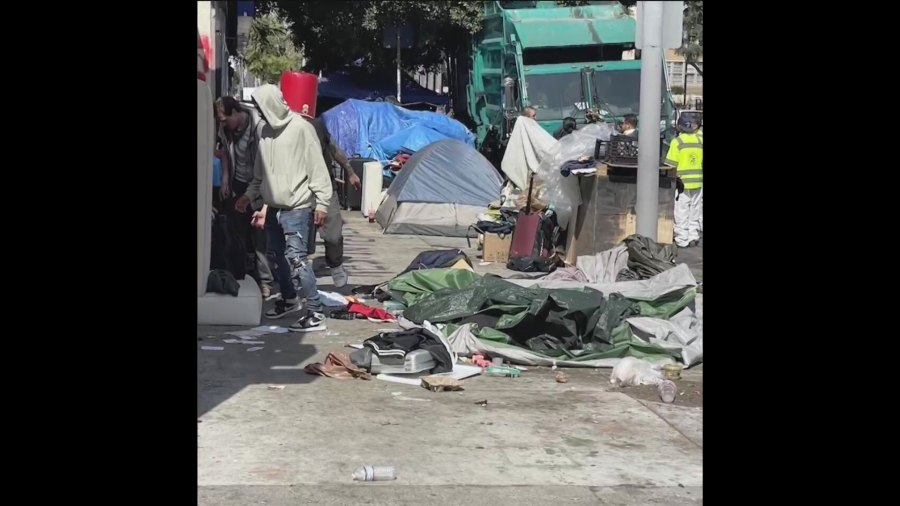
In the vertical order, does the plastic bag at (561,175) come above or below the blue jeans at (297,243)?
above

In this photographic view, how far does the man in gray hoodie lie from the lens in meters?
7.68

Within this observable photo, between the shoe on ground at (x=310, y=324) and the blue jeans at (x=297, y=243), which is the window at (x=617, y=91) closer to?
the blue jeans at (x=297, y=243)

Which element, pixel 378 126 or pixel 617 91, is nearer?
pixel 617 91

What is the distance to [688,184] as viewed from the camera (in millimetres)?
13766

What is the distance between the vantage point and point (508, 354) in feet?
23.1

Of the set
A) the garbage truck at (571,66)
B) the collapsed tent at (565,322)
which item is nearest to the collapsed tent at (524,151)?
the garbage truck at (571,66)

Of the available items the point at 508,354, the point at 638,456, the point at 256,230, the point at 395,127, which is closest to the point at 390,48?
the point at 395,127

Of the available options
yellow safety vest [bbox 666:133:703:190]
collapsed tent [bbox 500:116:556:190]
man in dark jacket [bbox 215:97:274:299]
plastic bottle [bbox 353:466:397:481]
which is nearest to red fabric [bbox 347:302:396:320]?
man in dark jacket [bbox 215:97:274:299]

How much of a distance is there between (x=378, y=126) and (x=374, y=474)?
1812cm

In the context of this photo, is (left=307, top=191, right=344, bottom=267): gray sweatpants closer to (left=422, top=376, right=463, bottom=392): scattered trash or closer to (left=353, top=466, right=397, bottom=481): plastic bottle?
(left=422, top=376, right=463, bottom=392): scattered trash

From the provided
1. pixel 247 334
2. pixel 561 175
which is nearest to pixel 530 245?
pixel 561 175

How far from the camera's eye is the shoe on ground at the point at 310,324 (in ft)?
25.8

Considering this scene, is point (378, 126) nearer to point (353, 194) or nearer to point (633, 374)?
point (353, 194)
